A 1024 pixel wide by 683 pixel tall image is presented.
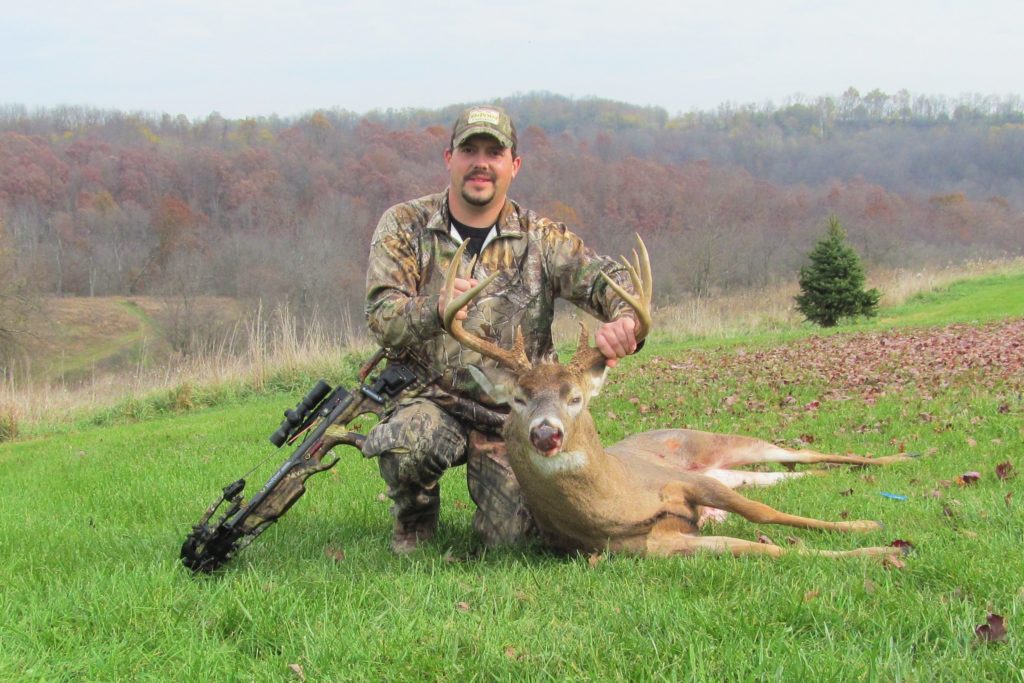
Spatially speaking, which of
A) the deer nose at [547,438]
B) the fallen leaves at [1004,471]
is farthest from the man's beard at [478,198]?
the fallen leaves at [1004,471]

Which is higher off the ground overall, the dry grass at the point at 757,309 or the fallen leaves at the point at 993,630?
the fallen leaves at the point at 993,630

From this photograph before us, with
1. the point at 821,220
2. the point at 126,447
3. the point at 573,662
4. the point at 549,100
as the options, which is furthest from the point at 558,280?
the point at 549,100

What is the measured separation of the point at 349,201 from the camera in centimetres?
4228

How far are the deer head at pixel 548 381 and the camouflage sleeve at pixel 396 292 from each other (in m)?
0.18

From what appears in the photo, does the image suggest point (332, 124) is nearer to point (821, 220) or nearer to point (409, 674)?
point (821, 220)

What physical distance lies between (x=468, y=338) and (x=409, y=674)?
5.24 feet

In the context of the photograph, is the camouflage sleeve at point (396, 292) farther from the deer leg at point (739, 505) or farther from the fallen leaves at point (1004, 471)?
the fallen leaves at point (1004, 471)

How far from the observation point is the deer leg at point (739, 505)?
157 inches

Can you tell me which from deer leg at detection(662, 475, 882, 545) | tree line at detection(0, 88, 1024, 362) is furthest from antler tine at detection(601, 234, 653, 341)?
tree line at detection(0, 88, 1024, 362)

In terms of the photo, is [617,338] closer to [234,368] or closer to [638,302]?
[638,302]

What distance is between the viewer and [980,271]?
28.4m

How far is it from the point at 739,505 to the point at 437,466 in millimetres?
1346

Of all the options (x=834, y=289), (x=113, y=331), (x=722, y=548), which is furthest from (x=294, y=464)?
(x=113, y=331)

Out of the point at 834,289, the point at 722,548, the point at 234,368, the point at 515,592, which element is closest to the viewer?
the point at 515,592
